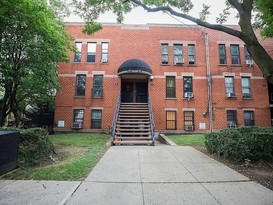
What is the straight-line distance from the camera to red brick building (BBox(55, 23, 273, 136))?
51.0 ft

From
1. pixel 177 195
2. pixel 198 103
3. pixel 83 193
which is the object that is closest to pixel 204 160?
pixel 177 195

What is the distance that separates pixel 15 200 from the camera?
3.08 m

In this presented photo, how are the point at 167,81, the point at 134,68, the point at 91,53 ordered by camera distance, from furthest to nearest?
the point at 91,53 < the point at 167,81 < the point at 134,68

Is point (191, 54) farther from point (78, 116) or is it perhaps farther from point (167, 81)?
point (78, 116)

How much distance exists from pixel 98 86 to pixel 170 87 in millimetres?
7157

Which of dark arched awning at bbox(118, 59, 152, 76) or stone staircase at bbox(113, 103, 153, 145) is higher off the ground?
dark arched awning at bbox(118, 59, 152, 76)

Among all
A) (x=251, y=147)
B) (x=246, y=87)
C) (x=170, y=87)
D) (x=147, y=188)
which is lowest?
(x=147, y=188)

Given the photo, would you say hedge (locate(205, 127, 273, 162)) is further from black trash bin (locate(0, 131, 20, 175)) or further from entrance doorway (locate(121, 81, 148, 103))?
entrance doorway (locate(121, 81, 148, 103))

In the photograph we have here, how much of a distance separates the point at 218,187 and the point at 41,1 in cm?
1139

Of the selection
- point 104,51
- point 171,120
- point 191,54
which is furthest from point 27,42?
point 191,54

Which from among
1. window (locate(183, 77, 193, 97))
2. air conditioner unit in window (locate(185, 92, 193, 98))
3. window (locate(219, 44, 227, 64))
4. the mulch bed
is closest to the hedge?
the mulch bed

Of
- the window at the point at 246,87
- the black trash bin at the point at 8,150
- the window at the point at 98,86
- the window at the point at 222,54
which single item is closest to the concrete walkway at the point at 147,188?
the black trash bin at the point at 8,150

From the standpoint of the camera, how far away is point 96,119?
51.0ft

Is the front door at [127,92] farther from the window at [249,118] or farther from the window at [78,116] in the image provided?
the window at [249,118]
